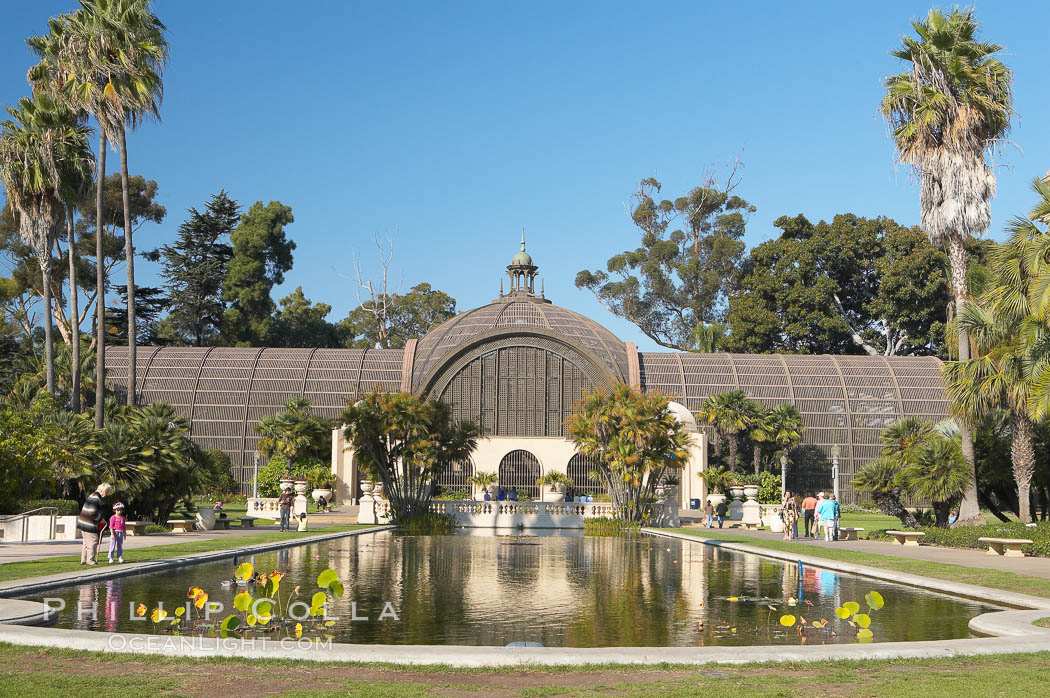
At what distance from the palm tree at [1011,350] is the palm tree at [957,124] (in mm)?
1129

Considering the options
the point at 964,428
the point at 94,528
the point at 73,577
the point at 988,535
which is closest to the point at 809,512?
the point at 964,428

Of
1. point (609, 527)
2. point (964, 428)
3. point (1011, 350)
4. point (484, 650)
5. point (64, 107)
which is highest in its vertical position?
point (64, 107)

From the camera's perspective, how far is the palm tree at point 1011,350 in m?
25.3

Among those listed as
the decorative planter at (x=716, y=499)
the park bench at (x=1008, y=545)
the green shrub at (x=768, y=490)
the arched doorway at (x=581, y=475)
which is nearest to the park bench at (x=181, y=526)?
the park bench at (x=1008, y=545)

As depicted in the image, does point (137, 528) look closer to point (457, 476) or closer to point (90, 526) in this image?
point (90, 526)

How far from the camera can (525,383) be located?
5525cm

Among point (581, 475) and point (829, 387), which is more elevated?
point (829, 387)

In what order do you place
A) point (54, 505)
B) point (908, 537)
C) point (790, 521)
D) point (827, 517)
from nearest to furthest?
1. point (908, 537)
2. point (54, 505)
3. point (827, 517)
4. point (790, 521)

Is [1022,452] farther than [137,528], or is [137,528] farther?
[137,528]

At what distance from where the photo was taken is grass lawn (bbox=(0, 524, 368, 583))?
55.7ft

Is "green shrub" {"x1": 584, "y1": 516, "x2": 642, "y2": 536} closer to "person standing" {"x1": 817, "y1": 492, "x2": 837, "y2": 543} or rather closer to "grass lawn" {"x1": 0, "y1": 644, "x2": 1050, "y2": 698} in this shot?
"person standing" {"x1": 817, "y1": 492, "x2": 837, "y2": 543}

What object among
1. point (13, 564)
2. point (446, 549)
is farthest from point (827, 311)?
point (13, 564)

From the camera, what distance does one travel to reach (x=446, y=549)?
25.8 m

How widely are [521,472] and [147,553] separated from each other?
33644 millimetres
